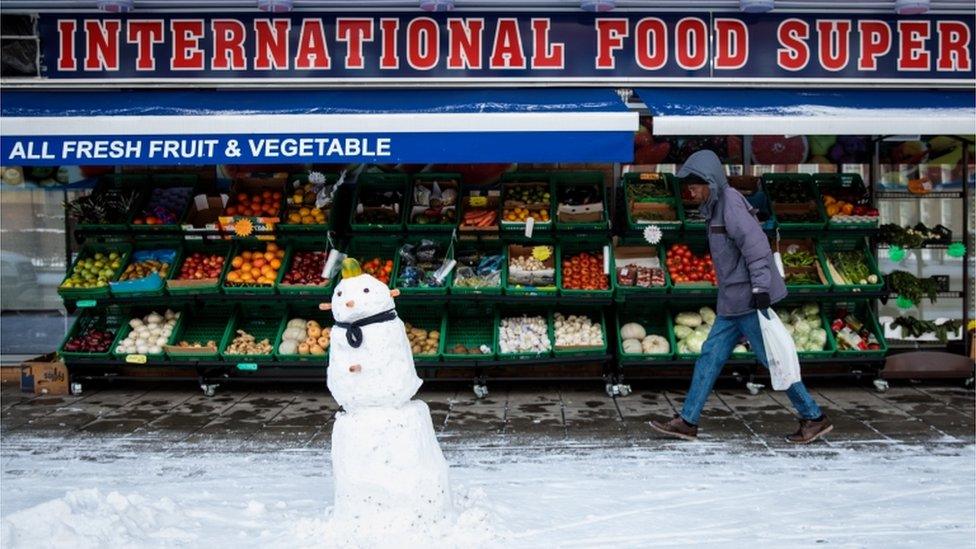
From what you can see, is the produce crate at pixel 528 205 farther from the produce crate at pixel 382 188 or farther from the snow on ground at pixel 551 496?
the snow on ground at pixel 551 496

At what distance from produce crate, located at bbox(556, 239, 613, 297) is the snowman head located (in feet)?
13.2

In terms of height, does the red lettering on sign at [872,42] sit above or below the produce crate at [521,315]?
above

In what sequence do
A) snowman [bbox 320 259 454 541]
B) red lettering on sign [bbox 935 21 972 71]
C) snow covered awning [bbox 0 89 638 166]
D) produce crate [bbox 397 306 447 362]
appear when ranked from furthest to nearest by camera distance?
produce crate [bbox 397 306 447 362] < red lettering on sign [bbox 935 21 972 71] < snow covered awning [bbox 0 89 638 166] < snowman [bbox 320 259 454 541]

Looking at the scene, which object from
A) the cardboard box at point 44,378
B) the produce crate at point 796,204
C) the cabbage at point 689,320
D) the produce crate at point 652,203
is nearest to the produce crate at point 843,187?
the produce crate at point 796,204

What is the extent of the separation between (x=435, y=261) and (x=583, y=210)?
5.06 feet

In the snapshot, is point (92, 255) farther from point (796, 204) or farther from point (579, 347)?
point (796, 204)

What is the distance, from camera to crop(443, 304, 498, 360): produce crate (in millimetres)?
9500

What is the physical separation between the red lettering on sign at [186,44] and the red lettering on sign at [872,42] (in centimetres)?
639

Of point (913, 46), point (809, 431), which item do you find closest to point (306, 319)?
point (809, 431)

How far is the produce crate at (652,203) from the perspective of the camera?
9.58 metres

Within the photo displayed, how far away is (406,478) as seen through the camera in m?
5.29

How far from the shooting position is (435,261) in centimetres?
978

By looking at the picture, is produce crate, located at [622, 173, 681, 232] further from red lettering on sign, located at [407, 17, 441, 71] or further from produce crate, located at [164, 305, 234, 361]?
produce crate, located at [164, 305, 234, 361]

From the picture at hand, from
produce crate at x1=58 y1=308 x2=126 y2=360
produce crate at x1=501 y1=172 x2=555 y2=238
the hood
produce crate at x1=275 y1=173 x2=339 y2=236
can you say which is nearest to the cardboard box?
produce crate at x1=58 y1=308 x2=126 y2=360
